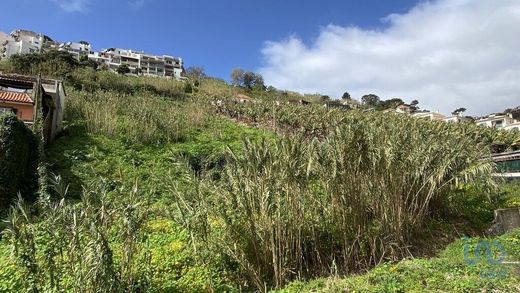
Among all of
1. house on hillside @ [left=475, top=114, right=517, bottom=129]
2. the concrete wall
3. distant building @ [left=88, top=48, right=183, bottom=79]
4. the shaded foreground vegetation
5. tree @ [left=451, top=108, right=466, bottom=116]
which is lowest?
the shaded foreground vegetation

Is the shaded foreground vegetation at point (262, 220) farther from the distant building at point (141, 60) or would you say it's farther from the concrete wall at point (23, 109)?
the distant building at point (141, 60)

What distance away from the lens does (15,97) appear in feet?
42.7

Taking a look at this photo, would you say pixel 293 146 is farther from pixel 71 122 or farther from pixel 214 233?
pixel 71 122

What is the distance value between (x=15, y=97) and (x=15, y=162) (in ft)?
16.9

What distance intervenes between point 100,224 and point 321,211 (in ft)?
11.7

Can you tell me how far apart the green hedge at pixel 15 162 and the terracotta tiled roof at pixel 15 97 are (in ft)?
10.8

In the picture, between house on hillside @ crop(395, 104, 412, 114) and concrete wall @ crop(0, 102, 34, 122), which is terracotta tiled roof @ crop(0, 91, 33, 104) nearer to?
concrete wall @ crop(0, 102, 34, 122)

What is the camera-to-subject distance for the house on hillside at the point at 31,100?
12453 mm

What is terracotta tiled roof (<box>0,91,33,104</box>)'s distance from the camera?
12.8 metres

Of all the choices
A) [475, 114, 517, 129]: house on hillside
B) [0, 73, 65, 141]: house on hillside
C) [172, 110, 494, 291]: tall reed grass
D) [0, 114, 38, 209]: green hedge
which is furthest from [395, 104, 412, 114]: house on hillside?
[0, 114, 38, 209]: green hedge

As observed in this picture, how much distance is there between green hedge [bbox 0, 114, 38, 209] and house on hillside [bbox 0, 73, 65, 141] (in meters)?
2.17

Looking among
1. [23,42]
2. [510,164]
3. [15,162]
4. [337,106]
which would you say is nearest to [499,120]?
[337,106]

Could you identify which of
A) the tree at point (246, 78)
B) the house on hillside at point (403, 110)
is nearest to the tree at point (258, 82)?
the tree at point (246, 78)

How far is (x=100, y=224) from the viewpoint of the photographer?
4051 mm
